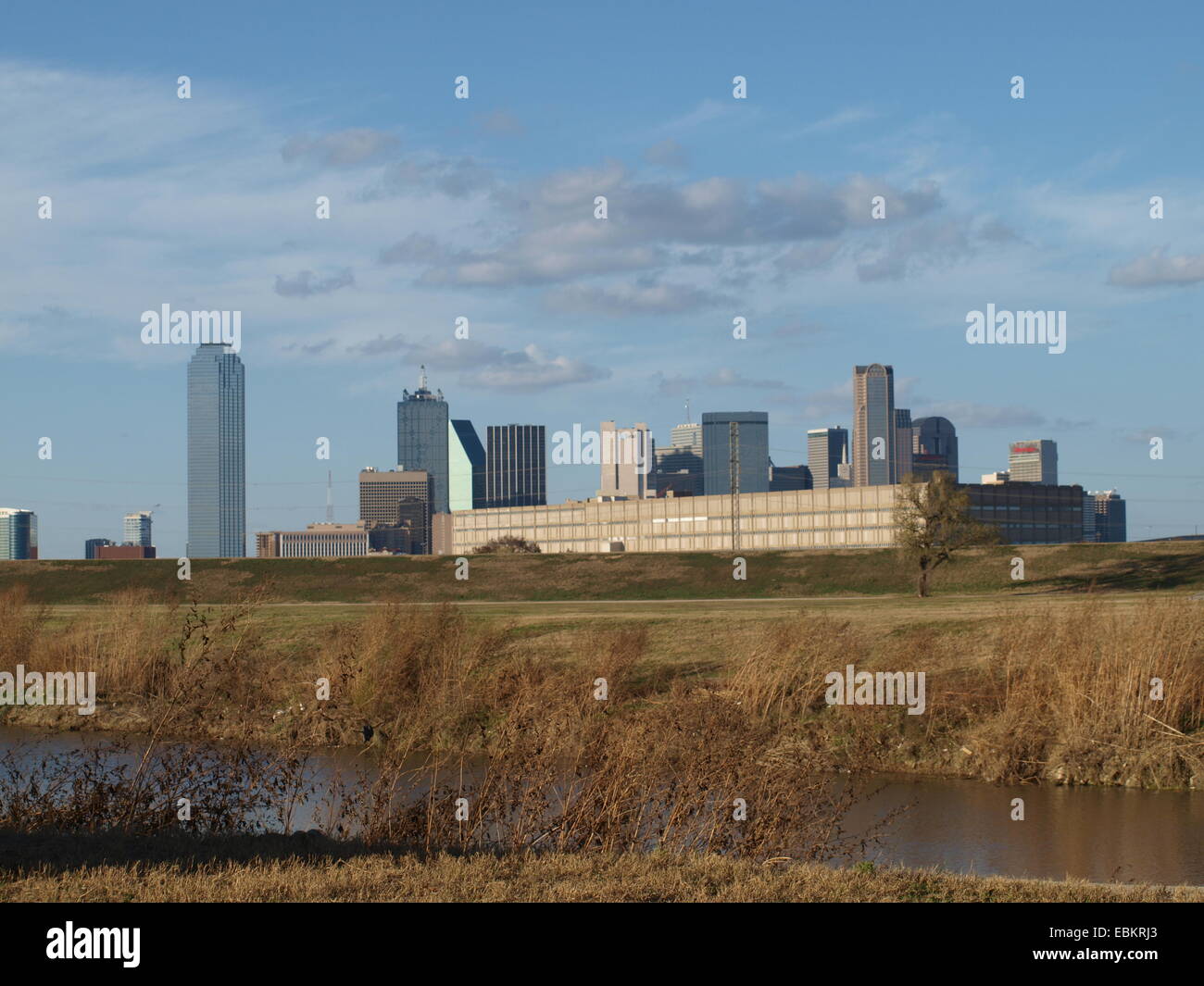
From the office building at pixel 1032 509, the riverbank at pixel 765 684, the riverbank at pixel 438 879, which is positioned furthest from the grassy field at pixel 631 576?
the office building at pixel 1032 509

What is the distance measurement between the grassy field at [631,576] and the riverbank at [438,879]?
6312cm

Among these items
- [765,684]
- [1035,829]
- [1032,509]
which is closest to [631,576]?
[765,684]

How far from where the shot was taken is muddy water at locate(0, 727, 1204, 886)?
18250 millimetres

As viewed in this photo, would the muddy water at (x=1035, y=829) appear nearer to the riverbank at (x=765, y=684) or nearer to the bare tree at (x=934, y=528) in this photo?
the riverbank at (x=765, y=684)

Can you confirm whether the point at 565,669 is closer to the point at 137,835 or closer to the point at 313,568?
the point at 137,835

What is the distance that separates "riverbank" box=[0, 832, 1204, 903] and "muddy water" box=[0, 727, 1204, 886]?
3653 millimetres

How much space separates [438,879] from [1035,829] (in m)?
14.1

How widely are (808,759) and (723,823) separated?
2.62 meters

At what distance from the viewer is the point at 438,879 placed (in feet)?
35.0

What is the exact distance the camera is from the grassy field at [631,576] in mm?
78188

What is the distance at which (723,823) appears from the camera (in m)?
15.4

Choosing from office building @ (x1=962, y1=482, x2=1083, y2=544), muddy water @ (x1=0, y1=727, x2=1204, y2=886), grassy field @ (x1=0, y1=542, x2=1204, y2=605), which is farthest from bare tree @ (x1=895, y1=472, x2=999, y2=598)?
office building @ (x1=962, y1=482, x2=1083, y2=544)
